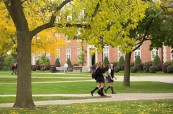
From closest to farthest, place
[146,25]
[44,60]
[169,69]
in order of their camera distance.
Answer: [146,25] → [169,69] → [44,60]

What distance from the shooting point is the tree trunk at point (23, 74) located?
15.3 m

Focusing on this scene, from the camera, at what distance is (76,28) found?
16234 millimetres

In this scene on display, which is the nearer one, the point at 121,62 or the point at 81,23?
the point at 81,23

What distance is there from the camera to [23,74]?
15359 mm

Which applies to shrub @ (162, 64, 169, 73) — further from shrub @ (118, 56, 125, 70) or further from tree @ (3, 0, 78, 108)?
tree @ (3, 0, 78, 108)

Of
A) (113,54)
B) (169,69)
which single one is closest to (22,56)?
(169,69)

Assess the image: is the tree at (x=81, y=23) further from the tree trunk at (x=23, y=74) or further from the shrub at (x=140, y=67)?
the shrub at (x=140, y=67)

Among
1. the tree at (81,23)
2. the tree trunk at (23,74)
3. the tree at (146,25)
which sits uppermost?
the tree at (146,25)

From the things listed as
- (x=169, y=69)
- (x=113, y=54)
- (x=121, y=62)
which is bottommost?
(x=169, y=69)

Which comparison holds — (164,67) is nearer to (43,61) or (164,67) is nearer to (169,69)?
(169,69)

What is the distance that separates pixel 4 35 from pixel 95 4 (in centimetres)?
2274

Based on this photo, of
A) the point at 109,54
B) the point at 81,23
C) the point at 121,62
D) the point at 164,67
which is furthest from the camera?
the point at 109,54

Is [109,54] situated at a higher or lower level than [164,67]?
higher

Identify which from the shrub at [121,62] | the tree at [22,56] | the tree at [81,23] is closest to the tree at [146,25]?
the tree at [81,23]
